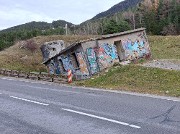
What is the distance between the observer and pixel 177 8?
85.1m

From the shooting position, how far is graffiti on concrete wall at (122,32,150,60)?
30594mm

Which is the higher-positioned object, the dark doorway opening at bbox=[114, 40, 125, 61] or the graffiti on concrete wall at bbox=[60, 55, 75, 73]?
the dark doorway opening at bbox=[114, 40, 125, 61]

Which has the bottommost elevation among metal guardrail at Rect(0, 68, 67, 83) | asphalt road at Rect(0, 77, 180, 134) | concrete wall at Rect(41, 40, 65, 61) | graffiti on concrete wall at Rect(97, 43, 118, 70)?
asphalt road at Rect(0, 77, 180, 134)

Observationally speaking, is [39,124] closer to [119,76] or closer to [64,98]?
[64,98]

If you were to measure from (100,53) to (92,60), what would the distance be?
1059 mm

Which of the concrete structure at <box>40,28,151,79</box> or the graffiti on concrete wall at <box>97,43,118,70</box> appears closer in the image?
the concrete structure at <box>40,28,151,79</box>

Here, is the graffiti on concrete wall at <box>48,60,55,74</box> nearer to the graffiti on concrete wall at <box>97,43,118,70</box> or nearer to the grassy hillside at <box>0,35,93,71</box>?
the graffiti on concrete wall at <box>97,43,118,70</box>

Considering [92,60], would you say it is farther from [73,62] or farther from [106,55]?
[73,62]

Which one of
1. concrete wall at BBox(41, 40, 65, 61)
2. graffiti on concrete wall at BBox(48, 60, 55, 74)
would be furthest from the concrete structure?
concrete wall at BBox(41, 40, 65, 61)

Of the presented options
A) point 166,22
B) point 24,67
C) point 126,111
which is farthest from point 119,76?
point 166,22

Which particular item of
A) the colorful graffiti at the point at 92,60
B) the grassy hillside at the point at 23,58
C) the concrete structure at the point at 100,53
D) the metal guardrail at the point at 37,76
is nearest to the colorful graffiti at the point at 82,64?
the concrete structure at the point at 100,53

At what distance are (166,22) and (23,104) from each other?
237 feet

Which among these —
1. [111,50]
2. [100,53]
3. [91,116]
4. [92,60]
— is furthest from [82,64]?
[91,116]

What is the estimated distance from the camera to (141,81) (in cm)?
2059
